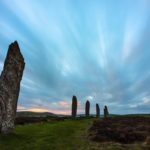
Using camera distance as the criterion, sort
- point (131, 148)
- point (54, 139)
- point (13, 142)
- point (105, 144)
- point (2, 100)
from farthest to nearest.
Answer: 1. point (2, 100)
2. point (54, 139)
3. point (13, 142)
4. point (105, 144)
5. point (131, 148)

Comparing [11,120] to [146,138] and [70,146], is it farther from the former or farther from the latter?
[146,138]

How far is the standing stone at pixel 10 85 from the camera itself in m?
23.6

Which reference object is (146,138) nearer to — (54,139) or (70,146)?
(70,146)

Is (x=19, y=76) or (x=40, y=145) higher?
(x=19, y=76)

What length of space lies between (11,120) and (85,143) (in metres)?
8.27

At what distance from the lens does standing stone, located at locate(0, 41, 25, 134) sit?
23.6 metres

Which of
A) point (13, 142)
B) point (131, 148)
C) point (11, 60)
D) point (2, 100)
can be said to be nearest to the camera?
point (131, 148)

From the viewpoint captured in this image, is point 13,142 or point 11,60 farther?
point 11,60

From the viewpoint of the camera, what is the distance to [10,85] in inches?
958

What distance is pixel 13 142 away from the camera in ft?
67.2

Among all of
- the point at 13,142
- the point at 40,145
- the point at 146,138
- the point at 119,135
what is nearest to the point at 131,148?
the point at 146,138

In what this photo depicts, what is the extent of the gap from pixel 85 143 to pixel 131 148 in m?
4.04

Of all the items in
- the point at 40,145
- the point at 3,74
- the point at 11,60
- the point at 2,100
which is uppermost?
the point at 11,60

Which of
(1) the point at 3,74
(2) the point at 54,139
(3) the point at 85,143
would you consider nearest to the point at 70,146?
(3) the point at 85,143
